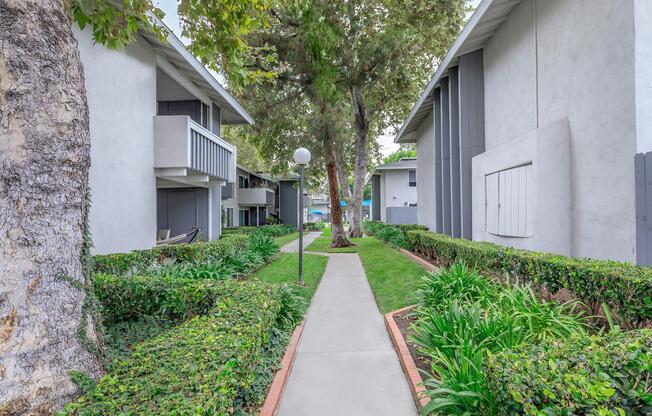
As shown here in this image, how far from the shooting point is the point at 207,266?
7.31 m

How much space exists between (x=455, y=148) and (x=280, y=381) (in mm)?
9911

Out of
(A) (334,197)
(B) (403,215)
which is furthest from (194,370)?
(B) (403,215)

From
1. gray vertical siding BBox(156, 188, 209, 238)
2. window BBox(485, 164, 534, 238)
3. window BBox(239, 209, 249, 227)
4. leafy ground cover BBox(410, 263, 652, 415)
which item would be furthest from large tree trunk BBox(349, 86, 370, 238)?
leafy ground cover BBox(410, 263, 652, 415)

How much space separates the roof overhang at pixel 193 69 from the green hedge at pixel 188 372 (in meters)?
5.41

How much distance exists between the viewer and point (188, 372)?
7.36 ft

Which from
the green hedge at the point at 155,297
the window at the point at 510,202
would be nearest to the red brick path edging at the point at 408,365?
the green hedge at the point at 155,297

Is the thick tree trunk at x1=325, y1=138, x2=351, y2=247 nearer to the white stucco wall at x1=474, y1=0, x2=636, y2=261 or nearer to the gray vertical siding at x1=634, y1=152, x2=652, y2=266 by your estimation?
the white stucco wall at x1=474, y1=0, x2=636, y2=261

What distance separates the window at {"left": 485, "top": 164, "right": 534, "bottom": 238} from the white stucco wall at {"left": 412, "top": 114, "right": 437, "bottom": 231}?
5794mm

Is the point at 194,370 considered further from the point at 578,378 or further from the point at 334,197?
the point at 334,197

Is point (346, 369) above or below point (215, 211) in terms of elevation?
below

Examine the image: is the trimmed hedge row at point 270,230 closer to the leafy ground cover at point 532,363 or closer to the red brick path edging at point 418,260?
the red brick path edging at point 418,260

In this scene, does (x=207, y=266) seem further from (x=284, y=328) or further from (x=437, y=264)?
(x=437, y=264)

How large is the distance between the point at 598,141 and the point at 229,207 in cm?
2007

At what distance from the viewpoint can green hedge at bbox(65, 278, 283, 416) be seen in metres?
1.97
